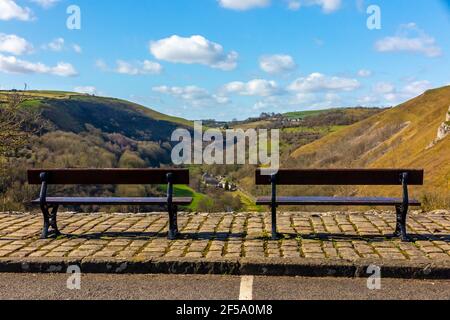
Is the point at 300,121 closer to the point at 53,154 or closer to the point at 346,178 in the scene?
the point at 53,154

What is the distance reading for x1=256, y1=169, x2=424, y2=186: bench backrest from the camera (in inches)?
243

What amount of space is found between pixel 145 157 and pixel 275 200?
6028 cm

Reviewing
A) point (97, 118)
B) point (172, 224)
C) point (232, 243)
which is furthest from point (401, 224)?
point (97, 118)

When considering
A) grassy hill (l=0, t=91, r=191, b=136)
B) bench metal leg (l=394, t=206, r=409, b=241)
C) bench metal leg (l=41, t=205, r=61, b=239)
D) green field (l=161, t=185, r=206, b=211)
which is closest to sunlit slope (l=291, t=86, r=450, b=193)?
green field (l=161, t=185, r=206, b=211)

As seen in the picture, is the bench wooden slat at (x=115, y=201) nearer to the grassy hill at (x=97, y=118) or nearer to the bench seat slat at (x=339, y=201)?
the bench seat slat at (x=339, y=201)

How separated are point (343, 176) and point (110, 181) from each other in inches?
119

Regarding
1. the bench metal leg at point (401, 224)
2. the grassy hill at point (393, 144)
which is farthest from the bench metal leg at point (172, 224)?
the grassy hill at point (393, 144)

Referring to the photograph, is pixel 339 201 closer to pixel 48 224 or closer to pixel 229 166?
pixel 48 224

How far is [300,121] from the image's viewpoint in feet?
431

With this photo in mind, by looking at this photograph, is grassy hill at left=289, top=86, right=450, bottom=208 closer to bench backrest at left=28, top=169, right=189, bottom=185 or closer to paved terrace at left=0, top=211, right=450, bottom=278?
paved terrace at left=0, top=211, right=450, bottom=278

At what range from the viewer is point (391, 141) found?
269 feet

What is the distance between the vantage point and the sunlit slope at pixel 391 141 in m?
58.4

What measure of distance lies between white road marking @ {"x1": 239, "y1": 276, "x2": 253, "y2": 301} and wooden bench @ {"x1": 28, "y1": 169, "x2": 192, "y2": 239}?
162cm
